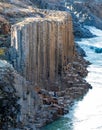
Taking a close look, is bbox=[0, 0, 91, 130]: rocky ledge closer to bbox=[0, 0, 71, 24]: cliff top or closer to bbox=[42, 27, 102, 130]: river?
bbox=[0, 0, 71, 24]: cliff top

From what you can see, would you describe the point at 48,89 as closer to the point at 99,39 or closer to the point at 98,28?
the point at 99,39

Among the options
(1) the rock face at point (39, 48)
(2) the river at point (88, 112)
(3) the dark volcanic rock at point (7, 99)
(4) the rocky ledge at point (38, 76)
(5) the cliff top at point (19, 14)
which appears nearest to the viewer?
(3) the dark volcanic rock at point (7, 99)

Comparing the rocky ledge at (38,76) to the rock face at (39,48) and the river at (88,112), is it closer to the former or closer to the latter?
the rock face at (39,48)

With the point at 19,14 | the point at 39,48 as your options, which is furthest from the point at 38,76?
the point at 19,14

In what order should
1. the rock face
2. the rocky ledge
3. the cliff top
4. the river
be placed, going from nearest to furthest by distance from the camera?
the rocky ledge → the river → the rock face → the cliff top

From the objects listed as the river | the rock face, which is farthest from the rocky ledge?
the river

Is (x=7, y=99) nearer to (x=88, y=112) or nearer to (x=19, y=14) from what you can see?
(x=88, y=112)

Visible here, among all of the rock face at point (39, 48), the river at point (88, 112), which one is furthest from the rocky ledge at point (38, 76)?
the river at point (88, 112)

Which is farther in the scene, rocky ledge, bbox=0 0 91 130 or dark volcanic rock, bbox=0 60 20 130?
rocky ledge, bbox=0 0 91 130

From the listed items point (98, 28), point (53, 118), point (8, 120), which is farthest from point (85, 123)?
point (98, 28)
